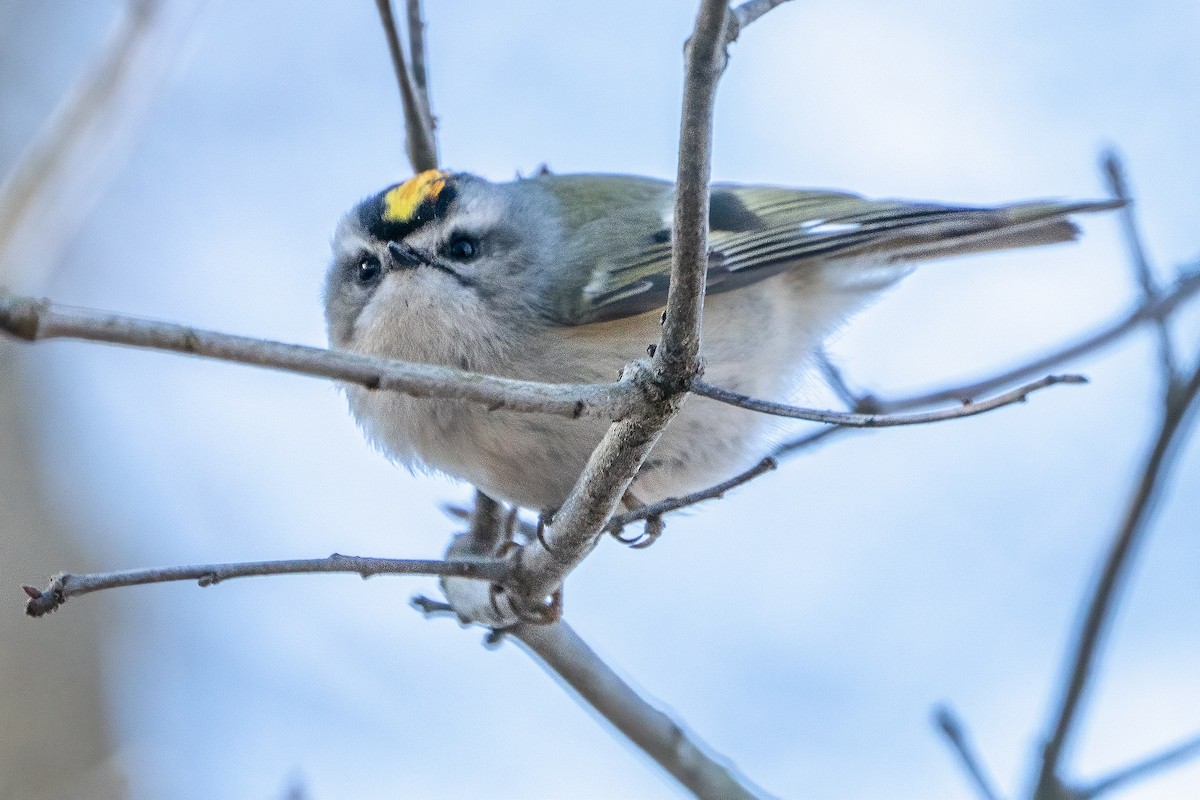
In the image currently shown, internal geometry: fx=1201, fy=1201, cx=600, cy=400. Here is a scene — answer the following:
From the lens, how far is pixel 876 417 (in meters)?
1.69

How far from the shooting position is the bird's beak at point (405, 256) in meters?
2.54

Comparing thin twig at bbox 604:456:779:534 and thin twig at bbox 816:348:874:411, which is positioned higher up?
thin twig at bbox 816:348:874:411

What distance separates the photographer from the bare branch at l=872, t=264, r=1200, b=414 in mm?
2160

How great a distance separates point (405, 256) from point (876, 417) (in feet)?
3.98

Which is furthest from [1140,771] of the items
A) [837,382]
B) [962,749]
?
[837,382]

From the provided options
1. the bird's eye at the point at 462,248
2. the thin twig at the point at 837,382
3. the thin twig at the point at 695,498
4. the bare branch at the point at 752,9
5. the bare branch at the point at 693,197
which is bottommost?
the thin twig at the point at 695,498

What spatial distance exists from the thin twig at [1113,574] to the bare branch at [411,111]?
1.65m

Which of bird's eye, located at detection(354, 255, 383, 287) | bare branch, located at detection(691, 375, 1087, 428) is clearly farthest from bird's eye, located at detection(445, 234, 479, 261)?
bare branch, located at detection(691, 375, 1087, 428)

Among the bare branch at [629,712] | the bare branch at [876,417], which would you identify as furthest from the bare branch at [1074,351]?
the bare branch at [629,712]

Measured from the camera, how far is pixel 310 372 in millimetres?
1188

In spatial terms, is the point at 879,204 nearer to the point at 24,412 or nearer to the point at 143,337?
the point at 143,337

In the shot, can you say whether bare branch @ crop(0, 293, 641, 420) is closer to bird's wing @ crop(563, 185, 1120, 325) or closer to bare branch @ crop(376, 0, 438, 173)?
bird's wing @ crop(563, 185, 1120, 325)

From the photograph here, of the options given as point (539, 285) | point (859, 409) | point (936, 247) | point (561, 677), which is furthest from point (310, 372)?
point (936, 247)

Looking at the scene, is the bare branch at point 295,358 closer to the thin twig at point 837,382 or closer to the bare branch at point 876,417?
the bare branch at point 876,417
